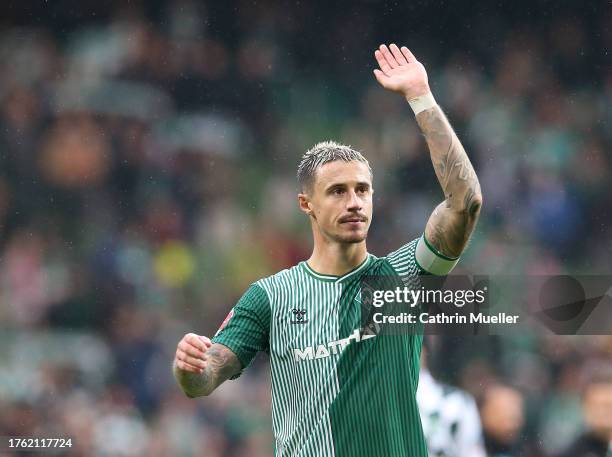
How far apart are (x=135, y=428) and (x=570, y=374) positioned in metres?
3.78

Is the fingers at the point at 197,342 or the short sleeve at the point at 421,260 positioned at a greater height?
the short sleeve at the point at 421,260

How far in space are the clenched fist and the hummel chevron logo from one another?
1.43ft

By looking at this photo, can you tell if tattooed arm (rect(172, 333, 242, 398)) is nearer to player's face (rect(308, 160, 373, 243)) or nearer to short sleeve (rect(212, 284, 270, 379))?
short sleeve (rect(212, 284, 270, 379))

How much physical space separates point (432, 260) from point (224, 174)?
6.63 metres

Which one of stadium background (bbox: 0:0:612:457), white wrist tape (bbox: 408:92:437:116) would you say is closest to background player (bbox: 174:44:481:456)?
white wrist tape (bbox: 408:92:437:116)

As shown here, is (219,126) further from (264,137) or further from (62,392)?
(62,392)

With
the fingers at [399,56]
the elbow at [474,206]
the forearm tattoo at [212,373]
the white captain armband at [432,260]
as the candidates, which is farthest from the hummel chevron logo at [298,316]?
the fingers at [399,56]

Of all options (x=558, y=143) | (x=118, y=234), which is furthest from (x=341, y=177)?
(x=558, y=143)

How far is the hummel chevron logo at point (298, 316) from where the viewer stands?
3.77 meters

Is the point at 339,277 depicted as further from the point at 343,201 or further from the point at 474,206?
the point at 474,206

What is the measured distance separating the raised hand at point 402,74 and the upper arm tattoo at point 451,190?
4.6 inches

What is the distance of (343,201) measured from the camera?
3.81 metres

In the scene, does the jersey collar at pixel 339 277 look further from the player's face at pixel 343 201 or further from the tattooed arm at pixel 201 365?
the tattooed arm at pixel 201 365

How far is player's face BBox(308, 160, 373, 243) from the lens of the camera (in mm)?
3768
